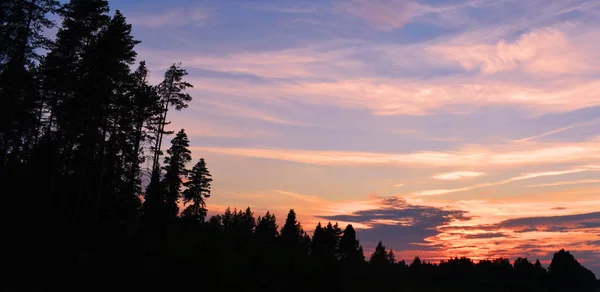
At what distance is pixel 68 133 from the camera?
109 ft

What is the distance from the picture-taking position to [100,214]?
126ft

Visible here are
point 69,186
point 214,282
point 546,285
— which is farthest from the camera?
point 546,285

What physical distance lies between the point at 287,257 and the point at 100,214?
15846mm

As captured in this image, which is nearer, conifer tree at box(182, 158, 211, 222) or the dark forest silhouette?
the dark forest silhouette

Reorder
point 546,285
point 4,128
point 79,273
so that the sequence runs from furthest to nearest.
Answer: point 546,285 < point 4,128 < point 79,273

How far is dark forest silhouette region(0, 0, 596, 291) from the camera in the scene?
82.4 feet

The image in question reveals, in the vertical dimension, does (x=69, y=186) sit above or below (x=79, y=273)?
above

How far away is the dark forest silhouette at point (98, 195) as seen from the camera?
25.1 metres

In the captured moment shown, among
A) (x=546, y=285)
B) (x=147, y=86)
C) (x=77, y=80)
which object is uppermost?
(x=147, y=86)

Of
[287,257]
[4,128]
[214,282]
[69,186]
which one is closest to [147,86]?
[69,186]

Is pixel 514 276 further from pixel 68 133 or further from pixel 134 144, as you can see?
pixel 68 133

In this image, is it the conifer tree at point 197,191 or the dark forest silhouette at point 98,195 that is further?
the conifer tree at point 197,191

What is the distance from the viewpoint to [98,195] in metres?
31.4

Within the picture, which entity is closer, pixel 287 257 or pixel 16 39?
pixel 16 39
